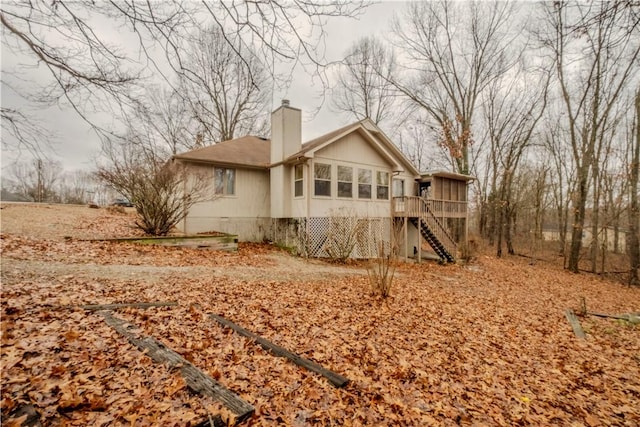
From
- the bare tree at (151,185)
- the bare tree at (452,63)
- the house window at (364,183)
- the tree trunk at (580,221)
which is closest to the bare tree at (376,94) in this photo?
the bare tree at (452,63)

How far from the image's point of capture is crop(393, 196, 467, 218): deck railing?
1459cm

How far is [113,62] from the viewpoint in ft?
10.9

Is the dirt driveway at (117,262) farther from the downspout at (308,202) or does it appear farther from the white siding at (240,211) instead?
the white siding at (240,211)

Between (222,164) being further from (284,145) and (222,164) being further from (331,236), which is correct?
(331,236)

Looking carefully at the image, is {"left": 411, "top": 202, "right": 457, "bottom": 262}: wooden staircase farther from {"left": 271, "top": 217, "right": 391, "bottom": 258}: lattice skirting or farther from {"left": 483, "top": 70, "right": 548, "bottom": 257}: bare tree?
{"left": 483, "top": 70, "right": 548, "bottom": 257}: bare tree

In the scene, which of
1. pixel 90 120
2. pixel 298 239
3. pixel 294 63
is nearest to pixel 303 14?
pixel 294 63

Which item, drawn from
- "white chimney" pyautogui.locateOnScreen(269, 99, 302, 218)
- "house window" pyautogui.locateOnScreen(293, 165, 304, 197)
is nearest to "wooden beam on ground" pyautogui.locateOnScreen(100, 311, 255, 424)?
"house window" pyautogui.locateOnScreen(293, 165, 304, 197)

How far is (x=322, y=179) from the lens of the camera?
13.0 metres

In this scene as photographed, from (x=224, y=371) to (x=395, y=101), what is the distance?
24.2 m

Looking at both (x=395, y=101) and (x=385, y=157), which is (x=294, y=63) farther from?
(x=395, y=101)

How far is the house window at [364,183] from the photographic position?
14.2 m

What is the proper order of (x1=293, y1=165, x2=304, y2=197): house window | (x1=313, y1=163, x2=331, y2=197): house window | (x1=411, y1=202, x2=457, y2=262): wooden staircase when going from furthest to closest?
(x1=411, y1=202, x2=457, y2=262): wooden staircase → (x1=293, y1=165, x2=304, y2=197): house window → (x1=313, y1=163, x2=331, y2=197): house window

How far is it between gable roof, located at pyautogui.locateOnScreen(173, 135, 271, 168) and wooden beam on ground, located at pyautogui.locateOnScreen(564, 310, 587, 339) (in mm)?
13040

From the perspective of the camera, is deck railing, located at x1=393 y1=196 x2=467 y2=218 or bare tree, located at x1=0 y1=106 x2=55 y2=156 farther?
deck railing, located at x1=393 y1=196 x2=467 y2=218
